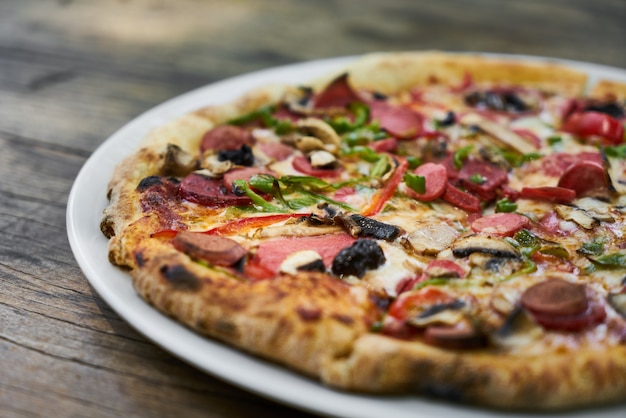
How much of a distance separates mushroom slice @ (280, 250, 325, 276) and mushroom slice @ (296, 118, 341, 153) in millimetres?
1290

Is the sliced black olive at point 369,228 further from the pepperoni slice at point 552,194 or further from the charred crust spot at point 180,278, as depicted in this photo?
the pepperoni slice at point 552,194

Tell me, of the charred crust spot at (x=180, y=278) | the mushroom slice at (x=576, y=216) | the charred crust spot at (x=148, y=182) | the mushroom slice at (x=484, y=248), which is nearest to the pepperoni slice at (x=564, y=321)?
the mushroom slice at (x=484, y=248)

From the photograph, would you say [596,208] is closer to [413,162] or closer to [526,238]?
[526,238]

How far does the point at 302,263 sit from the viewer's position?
2965 millimetres

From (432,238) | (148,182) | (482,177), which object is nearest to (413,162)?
(482,177)

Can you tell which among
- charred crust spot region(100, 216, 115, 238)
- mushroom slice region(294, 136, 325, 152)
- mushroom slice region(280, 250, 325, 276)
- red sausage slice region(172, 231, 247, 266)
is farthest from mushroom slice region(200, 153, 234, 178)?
mushroom slice region(280, 250, 325, 276)

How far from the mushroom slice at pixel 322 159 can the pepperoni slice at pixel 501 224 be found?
0.89 m

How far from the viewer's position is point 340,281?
9.60 ft

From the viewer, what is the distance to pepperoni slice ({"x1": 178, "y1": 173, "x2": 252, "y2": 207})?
11.7ft

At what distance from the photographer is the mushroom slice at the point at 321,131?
4.25 m

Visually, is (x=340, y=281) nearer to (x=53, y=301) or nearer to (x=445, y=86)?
(x=53, y=301)

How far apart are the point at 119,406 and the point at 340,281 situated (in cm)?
99

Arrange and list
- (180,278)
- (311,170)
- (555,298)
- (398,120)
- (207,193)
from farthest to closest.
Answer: (398,120)
(311,170)
(207,193)
(180,278)
(555,298)

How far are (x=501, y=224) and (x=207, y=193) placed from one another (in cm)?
149
